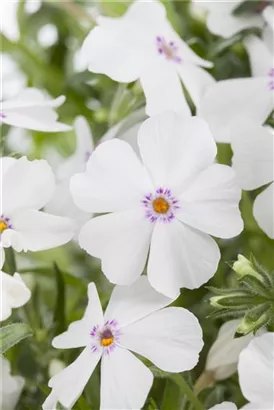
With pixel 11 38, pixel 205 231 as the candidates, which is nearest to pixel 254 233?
pixel 205 231

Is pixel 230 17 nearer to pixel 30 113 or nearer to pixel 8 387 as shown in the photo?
pixel 30 113

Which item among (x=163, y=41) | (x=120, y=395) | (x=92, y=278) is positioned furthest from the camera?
(x=92, y=278)

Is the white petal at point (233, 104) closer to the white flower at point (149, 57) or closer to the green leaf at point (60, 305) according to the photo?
the white flower at point (149, 57)

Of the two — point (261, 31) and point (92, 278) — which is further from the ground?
point (261, 31)

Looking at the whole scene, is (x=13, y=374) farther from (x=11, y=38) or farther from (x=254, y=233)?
(x=11, y=38)

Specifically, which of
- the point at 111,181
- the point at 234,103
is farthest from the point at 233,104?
the point at 111,181

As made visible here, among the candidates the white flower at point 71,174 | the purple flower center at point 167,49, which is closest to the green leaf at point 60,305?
the white flower at point 71,174

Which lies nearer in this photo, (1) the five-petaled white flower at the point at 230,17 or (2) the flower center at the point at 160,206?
(2) the flower center at the point at 160,206
